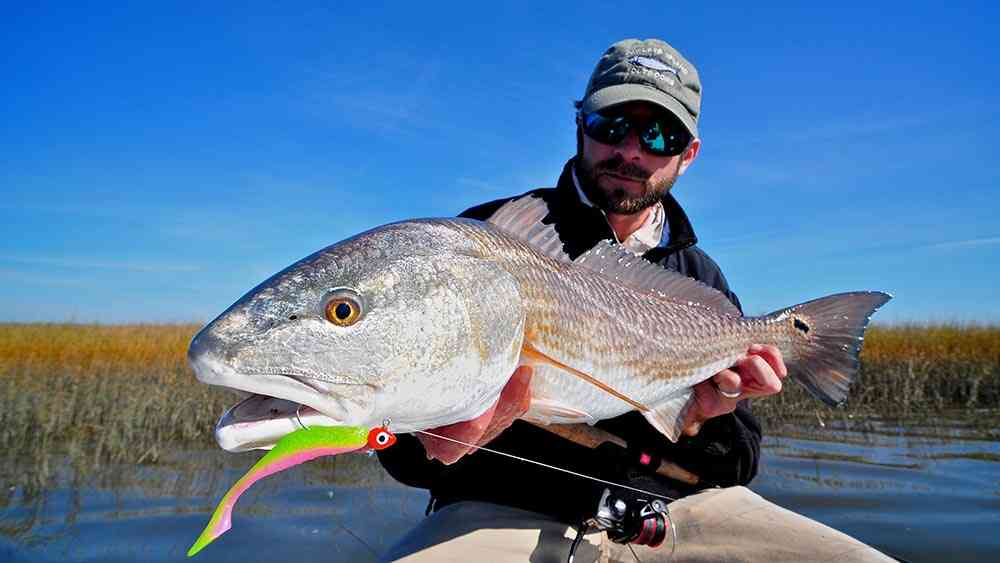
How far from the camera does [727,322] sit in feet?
11.9

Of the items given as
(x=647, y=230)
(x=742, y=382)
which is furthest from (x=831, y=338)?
(x=647, y=230)

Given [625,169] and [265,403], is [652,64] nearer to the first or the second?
[625,169]

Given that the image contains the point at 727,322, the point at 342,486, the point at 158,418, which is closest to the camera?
the point at 727,322

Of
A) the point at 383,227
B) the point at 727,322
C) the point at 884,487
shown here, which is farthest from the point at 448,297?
the point at 884,487

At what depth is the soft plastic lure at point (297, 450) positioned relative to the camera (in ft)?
5.33

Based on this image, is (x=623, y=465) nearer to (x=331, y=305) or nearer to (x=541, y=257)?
(x=541, y=257)

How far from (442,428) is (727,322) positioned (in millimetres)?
1801

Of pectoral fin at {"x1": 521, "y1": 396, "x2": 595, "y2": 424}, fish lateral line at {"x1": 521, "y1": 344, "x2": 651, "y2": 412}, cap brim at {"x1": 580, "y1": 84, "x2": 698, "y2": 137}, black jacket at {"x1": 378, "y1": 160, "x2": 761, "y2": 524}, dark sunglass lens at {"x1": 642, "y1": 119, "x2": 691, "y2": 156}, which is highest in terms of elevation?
cap brim at {"x1": 580, "y1": 84, "x2": 698, "y2": 137}

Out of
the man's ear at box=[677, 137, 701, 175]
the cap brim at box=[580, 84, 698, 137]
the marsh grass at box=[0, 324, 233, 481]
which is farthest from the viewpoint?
the marsh grass at box=[0, 324, 233, 481]

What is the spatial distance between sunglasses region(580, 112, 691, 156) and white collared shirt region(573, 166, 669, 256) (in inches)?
15.5

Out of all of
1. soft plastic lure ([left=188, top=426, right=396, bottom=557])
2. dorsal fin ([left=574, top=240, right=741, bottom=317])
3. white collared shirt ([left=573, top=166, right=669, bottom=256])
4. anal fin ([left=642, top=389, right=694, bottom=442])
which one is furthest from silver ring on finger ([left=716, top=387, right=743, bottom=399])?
soft plastic lure ([left=188, top=426, right=396, bottom=557])

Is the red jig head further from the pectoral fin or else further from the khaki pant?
the khaki pant

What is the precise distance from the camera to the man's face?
4566 millimetres

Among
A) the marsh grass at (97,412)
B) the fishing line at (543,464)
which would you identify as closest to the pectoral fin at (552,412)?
the fishing line at (543,464)
